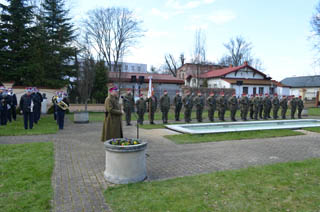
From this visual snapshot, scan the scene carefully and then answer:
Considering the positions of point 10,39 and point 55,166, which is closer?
point 55,166

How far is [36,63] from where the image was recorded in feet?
77.2

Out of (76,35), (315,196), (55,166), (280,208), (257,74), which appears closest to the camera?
(280,208)

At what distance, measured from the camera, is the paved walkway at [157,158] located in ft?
14.9

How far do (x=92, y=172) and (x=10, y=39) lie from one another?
23.1 m

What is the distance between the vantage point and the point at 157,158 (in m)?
7.11

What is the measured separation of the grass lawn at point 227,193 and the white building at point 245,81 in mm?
34266

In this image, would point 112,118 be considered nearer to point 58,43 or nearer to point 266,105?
point 266,105

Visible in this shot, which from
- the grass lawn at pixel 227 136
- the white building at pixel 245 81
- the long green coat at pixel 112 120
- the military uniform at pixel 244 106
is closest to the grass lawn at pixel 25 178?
the long green coat at pixel 112 120

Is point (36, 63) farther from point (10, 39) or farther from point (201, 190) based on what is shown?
point (201, 190)

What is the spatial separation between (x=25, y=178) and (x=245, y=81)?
40597 millimetres

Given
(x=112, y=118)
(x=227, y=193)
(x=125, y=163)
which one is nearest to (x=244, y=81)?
(x=112, y=118)

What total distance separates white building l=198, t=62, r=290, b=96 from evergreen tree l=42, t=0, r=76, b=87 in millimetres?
21239

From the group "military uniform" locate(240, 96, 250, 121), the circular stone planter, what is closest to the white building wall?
"military uniform" locate(240, 96, 250, 121)

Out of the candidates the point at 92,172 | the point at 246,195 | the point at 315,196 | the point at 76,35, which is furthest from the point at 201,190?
the point at 76,35
